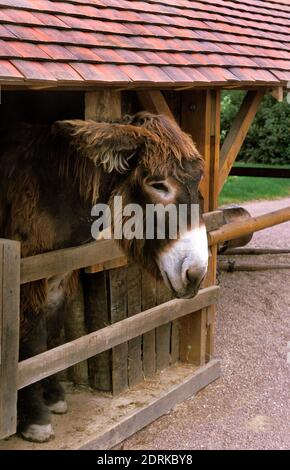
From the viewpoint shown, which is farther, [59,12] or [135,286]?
[135,286]

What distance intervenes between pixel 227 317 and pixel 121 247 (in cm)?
333

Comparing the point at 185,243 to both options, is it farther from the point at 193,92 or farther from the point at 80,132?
the point at 193,92

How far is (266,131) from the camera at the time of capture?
66.8 ft

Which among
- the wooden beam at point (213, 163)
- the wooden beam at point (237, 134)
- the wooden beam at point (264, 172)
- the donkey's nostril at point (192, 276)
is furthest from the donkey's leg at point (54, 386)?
the wooden beam at point (264, 172)

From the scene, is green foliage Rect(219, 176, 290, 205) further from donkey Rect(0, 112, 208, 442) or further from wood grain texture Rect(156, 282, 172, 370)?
donkey Rect(0, 112, 208, 442)

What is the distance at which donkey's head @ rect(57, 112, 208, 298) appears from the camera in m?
3.29

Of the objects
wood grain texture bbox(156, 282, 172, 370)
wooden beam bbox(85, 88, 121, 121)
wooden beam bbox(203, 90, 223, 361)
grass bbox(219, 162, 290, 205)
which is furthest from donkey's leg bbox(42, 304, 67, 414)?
grass bbox(219, 162, 290, 205)

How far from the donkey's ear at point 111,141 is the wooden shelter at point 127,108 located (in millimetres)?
255

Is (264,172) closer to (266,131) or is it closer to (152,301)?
(152,301)

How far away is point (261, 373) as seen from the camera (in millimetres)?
5395

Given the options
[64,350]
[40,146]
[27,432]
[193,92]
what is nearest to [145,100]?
[193,92]
